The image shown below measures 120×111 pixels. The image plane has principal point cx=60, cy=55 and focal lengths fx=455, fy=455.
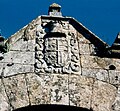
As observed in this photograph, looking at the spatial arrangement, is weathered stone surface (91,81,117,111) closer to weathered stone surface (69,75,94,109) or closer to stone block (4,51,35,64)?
weathered stone surface (69,75,94,109)

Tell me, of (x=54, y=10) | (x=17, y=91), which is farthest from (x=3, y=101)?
(x=54, y=10)

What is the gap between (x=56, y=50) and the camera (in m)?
7.14

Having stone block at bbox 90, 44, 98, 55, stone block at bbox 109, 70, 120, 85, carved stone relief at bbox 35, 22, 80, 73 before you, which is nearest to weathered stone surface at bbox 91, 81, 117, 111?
stone block at bbox 109, 70, 120, 85

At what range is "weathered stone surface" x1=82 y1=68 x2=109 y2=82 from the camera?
7.09 meters

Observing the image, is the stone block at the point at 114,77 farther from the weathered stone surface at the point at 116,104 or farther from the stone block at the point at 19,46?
the stone block at the point at 19,46

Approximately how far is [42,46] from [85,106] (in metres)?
1.19

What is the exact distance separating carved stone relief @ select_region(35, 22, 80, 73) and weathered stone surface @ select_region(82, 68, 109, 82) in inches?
5.1

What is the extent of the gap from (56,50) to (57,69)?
0.33 meters

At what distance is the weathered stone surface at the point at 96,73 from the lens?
7.09 meters

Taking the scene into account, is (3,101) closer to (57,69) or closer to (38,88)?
(38,88)

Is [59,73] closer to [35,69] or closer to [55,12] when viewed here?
[35,69]

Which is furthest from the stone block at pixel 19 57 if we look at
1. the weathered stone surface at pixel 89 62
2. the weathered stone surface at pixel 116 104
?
the weathered stone surface at pixel 116 104

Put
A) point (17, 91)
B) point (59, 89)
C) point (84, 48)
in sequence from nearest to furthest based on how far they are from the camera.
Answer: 1. point (17, 91)
2. point (59, 89)
3. point (84, 48)

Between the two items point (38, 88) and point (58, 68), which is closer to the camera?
point (38, 88)
